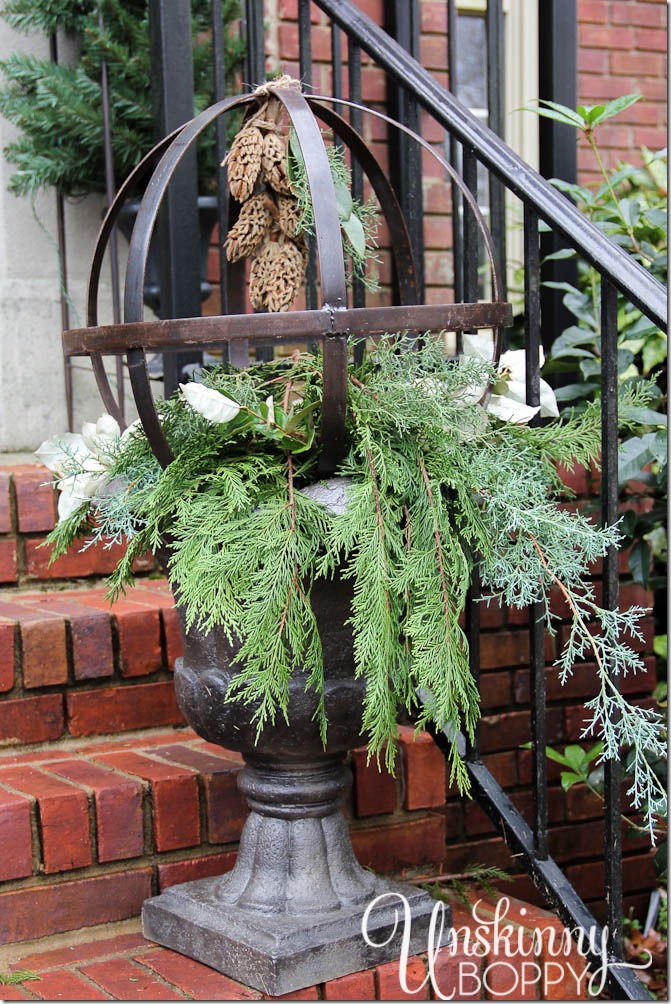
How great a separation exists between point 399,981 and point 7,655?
0.77m

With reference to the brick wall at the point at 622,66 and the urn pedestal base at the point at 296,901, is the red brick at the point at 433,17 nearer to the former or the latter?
the brick wall at the point at 622,66

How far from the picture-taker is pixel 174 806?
1613mm

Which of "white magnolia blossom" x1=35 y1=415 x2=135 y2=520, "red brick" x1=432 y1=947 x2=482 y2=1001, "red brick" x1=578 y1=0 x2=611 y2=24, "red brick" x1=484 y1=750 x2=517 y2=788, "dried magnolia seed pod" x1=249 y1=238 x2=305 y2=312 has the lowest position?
"red brick" x1=484 y1=750 x2=517 y2=788

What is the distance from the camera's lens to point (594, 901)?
103 inches

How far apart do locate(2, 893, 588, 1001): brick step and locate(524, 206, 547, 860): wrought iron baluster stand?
0.44 feet

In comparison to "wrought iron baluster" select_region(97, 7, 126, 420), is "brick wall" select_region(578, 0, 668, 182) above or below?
above

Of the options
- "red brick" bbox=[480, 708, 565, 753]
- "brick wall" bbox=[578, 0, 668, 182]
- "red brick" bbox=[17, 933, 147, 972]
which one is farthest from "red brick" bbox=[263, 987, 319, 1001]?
"brick wall" bbox=[578, 0, 668, 182]

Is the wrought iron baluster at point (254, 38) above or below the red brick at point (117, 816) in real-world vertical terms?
above

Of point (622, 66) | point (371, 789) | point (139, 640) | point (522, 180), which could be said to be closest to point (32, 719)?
point (139, 640)

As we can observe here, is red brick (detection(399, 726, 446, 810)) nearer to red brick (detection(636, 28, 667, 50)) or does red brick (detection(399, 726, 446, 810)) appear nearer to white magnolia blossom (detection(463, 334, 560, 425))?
white magnolia blossom (detection(463, 334, 560, 425))

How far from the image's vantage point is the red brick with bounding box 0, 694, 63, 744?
5.71 feet

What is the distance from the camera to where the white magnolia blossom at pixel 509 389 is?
1464 millimetres

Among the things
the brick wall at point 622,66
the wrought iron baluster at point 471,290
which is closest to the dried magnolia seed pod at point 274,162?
the wrought iron baluster at point 471,290

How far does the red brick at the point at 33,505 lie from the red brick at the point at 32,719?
383 mm
